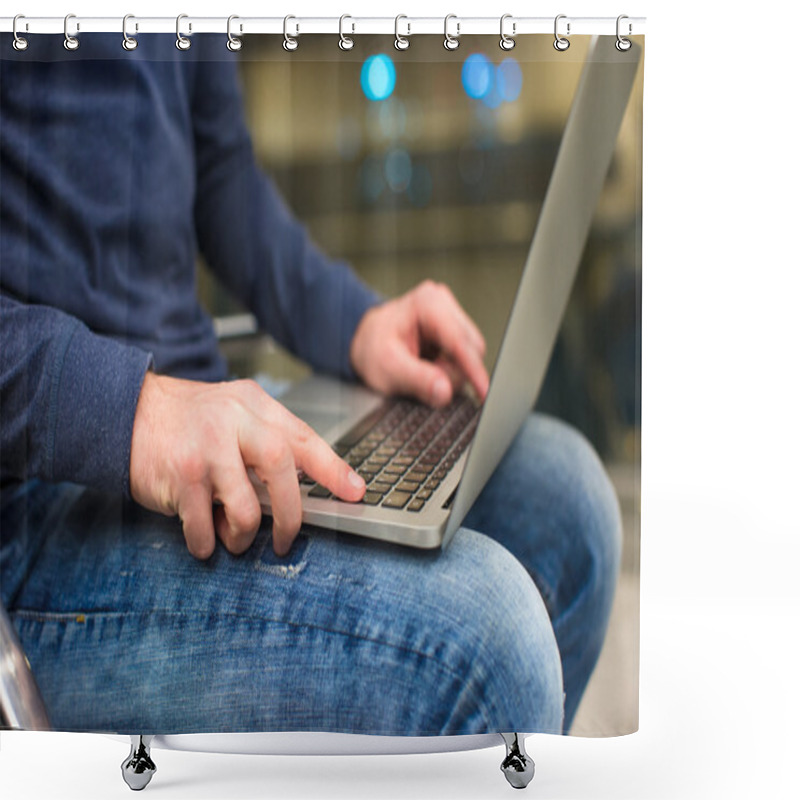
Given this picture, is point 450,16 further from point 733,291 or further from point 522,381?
point 733,291

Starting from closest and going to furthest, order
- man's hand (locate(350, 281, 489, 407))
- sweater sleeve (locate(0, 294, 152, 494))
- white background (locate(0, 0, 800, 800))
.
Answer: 1. sweater sleeve (locate(0, 294, 152, 494))
2. man's hand (locate(350, 281, 489, 407))
3. white background (locate(0, 0, 800, 800))

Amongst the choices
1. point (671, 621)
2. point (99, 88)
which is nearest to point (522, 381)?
point (99, 88)

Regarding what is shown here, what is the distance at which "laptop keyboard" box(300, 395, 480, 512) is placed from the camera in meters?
1.13

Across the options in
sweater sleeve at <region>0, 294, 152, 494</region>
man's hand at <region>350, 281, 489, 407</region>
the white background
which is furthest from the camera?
the white background

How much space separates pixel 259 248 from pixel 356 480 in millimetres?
339

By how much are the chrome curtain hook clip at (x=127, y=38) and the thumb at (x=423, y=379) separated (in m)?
0.53

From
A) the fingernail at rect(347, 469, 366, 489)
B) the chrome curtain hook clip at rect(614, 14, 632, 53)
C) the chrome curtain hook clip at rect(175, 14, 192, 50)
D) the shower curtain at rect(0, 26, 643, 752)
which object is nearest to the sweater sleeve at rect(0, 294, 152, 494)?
the shower curtain at rect(0, 26, 643, 752)

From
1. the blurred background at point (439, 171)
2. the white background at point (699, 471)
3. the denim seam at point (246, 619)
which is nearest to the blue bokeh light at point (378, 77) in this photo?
the blurred background at point (439, 171)

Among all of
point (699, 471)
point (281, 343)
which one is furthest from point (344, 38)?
point (699, 471)

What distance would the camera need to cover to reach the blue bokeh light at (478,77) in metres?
1.18

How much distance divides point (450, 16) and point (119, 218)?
0.51 meters

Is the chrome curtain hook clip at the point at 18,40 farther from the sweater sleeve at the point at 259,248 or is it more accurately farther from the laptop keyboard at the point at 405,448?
the laptop keyboard at the point at 405,448

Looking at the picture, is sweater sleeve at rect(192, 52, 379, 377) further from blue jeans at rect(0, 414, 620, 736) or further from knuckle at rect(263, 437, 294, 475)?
blue jeans at rect(0, 414, 620, 736)

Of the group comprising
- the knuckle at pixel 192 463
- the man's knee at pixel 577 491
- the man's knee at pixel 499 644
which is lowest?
the man's knee at pixel 499 644
